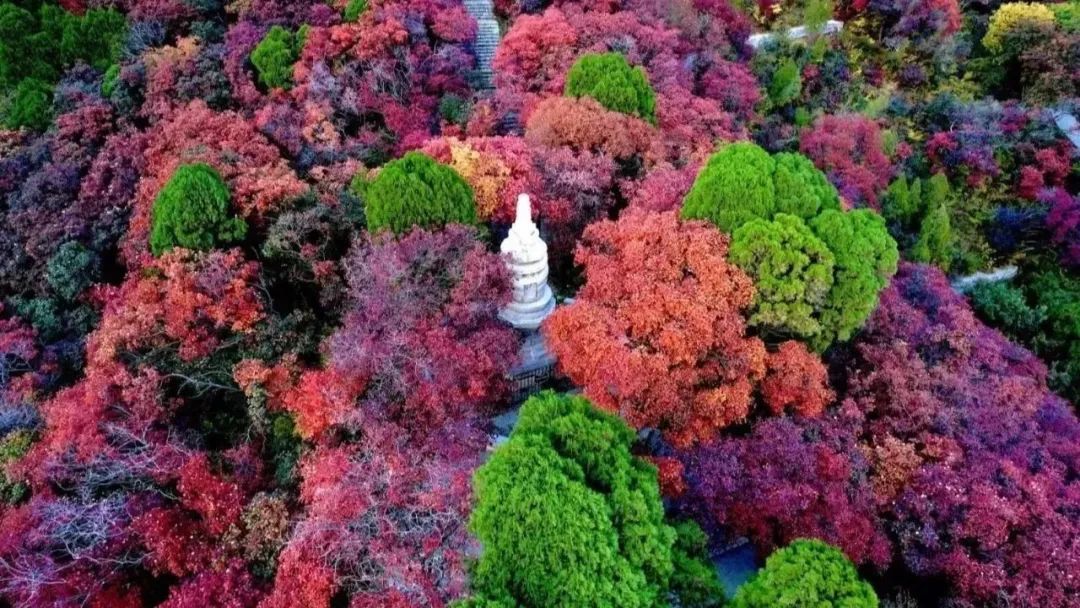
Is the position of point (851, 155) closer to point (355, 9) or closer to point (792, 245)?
point (792, 245)

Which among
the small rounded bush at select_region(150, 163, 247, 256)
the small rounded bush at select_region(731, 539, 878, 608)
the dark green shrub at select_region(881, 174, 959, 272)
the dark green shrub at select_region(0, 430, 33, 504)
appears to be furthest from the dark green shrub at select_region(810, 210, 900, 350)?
the dark green shrub at select_region(0, 430, 33, 504)

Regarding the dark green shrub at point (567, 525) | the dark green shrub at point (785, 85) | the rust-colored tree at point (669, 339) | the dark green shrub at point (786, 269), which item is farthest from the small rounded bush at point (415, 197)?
the dark green shrub at point (785, 85)

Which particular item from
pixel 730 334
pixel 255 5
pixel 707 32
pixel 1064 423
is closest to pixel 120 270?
pixel 255 5

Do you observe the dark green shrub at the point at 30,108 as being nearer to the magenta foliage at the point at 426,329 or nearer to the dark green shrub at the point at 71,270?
the dark green shrub at the point at 71,270

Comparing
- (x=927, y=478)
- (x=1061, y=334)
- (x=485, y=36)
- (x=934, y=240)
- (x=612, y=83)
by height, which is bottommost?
(x=1061, y=334)

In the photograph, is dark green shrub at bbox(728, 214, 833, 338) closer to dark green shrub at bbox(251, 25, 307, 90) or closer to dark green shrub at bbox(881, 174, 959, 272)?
dark green shrub at bbox(881, 174, 959, 272)

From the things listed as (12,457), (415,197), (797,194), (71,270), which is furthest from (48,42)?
(797,194)
